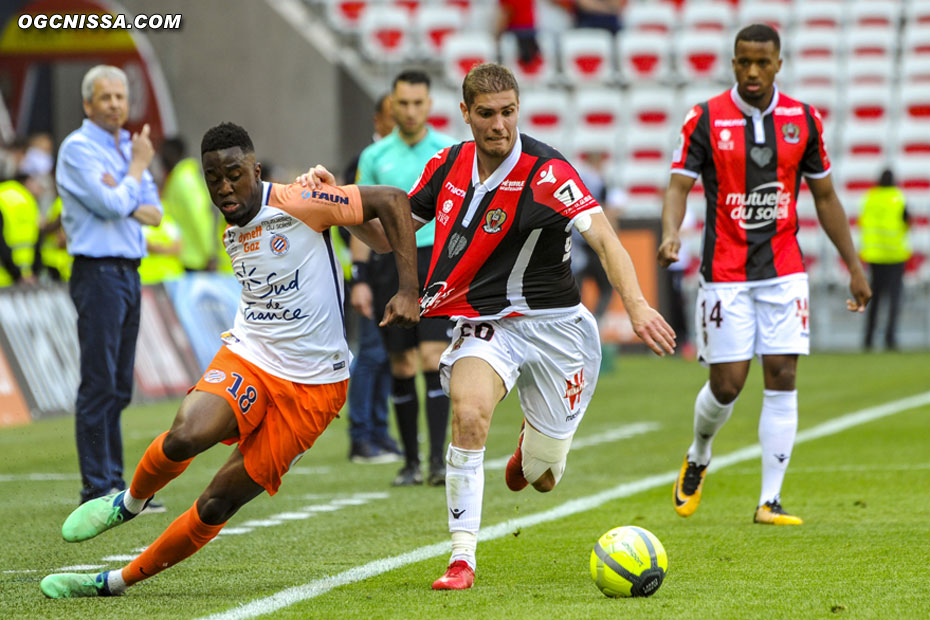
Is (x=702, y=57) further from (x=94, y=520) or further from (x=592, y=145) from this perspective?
(x=94, y=520)

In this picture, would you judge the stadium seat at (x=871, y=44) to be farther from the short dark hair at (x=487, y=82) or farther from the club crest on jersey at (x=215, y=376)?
the club crest on jersey at (x=215, y=376)

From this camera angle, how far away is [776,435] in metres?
7.34

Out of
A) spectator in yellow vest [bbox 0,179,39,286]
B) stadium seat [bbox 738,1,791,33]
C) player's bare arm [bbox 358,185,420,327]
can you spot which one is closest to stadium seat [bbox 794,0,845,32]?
stadium seat [bbox 738,1,791,33]

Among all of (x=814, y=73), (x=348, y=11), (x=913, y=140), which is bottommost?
(x=913, y=140)

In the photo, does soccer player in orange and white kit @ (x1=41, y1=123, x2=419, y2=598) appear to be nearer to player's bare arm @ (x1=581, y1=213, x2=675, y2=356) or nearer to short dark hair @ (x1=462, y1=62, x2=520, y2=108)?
short dark hair @ (x1=462, y1=62, x2=520, y2=108)

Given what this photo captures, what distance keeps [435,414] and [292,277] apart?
10.7 feet

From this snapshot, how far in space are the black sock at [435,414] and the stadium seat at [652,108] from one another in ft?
48.2

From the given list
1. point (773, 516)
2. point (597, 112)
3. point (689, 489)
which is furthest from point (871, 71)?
point (773, 516)

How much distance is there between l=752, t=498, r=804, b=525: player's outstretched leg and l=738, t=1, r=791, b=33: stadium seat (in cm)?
1749

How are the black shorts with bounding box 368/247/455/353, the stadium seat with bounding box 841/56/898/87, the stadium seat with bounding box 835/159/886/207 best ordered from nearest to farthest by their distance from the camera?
the black shorts with bounding box 368/247/455/353 < the stadium seat with bounding box 835/159/886/207 < the stadium seat with bounding box 841/56/898/87

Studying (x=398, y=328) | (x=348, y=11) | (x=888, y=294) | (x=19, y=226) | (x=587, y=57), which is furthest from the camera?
(x=348, y=11)

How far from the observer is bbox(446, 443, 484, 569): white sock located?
5.61 m

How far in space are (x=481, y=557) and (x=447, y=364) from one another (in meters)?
0.94

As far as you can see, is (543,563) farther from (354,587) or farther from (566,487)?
(566,487)
